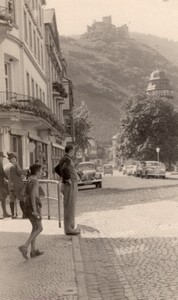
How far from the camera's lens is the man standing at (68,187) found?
11.0m

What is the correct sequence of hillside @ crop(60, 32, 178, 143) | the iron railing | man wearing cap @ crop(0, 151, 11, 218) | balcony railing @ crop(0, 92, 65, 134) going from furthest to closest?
hillside @ crop(60, 32, 178, 143)
the iron railing
balcony railing @ crop(0, 92, 65, 134)
man wearing cap @ crop(0, 151, 11, 218)

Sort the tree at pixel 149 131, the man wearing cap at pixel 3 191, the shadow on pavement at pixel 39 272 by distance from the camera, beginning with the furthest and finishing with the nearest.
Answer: the tree at pixel 149 131
the man wearing cap at pixel 3 191
the shadow on pavement at pixel 39 272

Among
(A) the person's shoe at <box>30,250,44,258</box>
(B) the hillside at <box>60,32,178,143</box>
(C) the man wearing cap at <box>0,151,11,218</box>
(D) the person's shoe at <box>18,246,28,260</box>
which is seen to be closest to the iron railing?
(C) the man wearing cap at <box>0,151,11,218</box>

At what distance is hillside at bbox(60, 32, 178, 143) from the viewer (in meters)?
168

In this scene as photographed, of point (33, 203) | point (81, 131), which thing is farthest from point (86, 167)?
point (81, 131)

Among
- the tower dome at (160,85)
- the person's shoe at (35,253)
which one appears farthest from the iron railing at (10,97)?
the tower dome at (160,85)

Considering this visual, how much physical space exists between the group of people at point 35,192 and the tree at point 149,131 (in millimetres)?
51101

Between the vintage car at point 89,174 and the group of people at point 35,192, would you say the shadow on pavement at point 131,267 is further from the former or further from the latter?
the vintage car at point 89,174

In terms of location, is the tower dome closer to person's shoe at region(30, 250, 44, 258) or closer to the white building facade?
the white building facade

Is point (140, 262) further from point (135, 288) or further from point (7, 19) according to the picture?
point (7, 19)

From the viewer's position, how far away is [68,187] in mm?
11070

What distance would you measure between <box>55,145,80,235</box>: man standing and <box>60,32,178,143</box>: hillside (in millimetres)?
153127

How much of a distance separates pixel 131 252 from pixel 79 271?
172 centimetres

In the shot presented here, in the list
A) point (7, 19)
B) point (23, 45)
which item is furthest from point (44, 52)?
point (7, 19)
